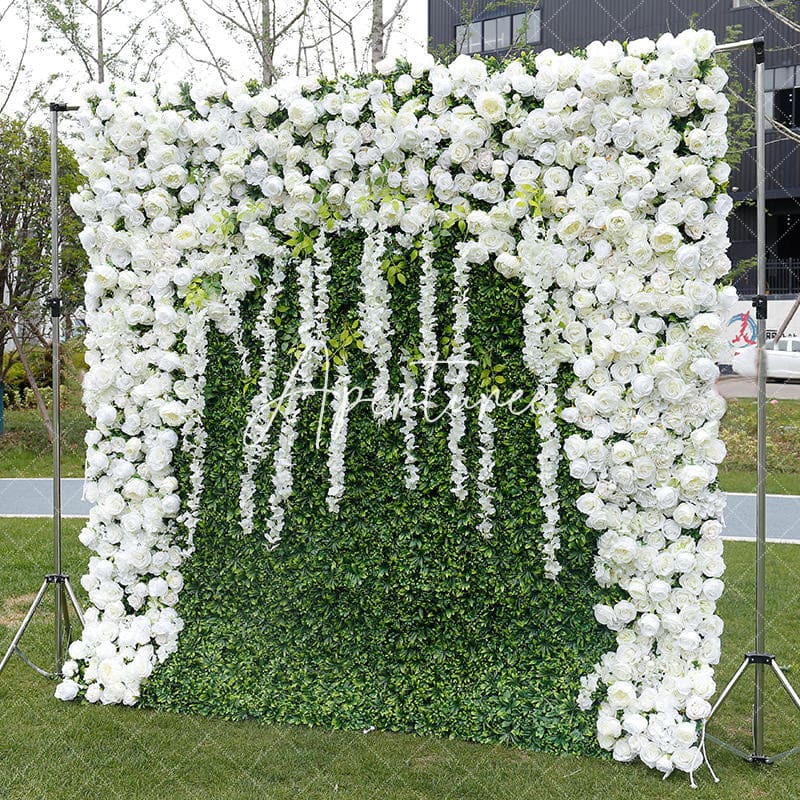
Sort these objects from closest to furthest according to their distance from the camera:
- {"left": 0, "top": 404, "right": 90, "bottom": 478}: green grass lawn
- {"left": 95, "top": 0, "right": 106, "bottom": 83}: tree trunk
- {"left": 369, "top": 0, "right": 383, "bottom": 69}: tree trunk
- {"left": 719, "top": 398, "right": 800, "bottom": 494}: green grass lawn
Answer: {"left": 369, "top": 0, "right": 383, "bottom": 69}: tree trunk → {"left": 719, "top": 398, "right": 800, "bottom": 494}: green grass lawn → {"left": 95, "top": 0, "right": 106, "bottom": 83}: tree trunk → {"left": 0, "top": 404, "right": 90, "bottom": 478}: green grass lawn

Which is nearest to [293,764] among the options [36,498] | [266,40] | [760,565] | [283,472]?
[283,472]

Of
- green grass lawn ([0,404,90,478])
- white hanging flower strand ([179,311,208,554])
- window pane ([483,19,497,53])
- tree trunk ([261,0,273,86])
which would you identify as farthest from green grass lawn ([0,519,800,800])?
window pane ([483,19,497,53])

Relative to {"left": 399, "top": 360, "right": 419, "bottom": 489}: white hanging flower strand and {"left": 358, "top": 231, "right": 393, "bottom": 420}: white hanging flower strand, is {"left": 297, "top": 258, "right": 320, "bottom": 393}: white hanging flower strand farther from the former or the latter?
{"left": 399, "top": 360, "right": 419, "bottom": 489}: white hanging flower strand

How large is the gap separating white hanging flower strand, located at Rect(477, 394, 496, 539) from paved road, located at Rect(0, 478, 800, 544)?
4156 millimetres

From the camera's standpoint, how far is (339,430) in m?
3.47

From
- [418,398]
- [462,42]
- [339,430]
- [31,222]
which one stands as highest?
[462,42]

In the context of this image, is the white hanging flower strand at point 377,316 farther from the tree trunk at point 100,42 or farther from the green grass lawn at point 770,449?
the tree trunk at point 100,42

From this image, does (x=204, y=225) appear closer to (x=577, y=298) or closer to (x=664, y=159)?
(x=577, y=298)

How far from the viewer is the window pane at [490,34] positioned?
16641mm

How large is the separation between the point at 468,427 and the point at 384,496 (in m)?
0.43

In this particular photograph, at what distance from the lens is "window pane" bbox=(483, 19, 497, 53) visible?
16.6 meters

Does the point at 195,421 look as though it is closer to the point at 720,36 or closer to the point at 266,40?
the point at 266,40

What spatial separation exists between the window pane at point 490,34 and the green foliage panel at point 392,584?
1461cm

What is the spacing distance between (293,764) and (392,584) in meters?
0.75
